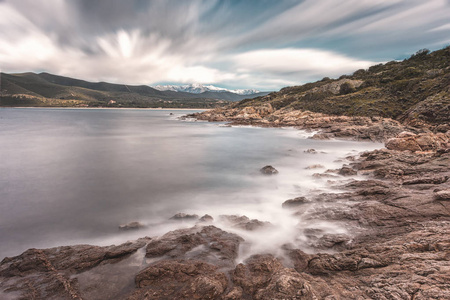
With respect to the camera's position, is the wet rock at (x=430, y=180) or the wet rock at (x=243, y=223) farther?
the wet rock at (x=430, y=180)

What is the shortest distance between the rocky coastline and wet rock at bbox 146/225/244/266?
3 cm

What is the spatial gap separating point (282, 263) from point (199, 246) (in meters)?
2.50

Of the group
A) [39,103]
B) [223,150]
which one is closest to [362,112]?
[223,150]

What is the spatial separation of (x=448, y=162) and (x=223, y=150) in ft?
63.2

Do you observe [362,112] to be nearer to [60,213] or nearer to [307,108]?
[307,108]

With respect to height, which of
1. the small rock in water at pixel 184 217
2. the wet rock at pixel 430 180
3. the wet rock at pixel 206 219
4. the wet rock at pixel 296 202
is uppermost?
the wet rock at pixel 430 180

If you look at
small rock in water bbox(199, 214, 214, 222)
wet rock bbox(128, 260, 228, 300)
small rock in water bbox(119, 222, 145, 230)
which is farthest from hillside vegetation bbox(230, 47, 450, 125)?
small rock in water bbox(119, 222, 145, 230)

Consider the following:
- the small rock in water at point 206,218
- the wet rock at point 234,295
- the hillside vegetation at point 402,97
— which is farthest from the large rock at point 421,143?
the wet rock at point 234,295

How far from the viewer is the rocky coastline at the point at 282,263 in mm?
3869

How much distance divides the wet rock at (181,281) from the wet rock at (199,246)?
1.73ft

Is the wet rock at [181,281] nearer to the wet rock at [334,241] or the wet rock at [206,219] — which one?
the wet rock at [206,219]

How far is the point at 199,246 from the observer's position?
639 cm

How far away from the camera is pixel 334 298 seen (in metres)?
3.59

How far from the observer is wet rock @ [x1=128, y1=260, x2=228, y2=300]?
4.24 meters
